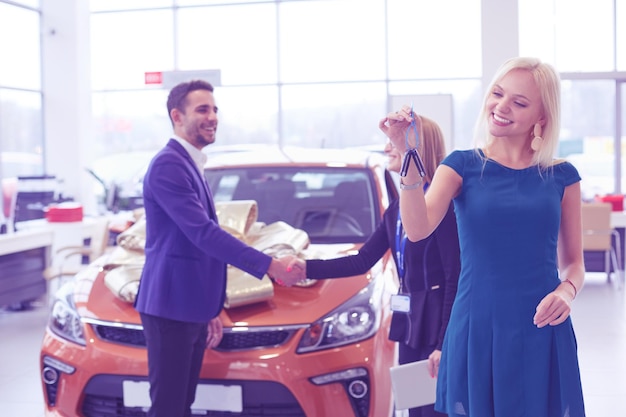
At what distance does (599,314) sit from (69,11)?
387 inches

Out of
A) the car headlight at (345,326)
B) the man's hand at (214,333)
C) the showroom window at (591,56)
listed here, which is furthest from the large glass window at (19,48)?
the car headlight at (345,326)

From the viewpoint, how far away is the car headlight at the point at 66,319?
124 inches

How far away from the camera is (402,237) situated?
258 centimetres

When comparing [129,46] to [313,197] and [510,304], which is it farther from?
[510,304]

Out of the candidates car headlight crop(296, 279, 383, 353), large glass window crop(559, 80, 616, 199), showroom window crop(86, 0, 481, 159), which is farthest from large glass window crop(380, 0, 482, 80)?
car headlight crop(296, 279, 383, 353)

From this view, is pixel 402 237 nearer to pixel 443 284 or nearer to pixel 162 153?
pixel 443 284

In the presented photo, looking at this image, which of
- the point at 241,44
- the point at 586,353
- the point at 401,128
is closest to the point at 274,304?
the point at 401,128

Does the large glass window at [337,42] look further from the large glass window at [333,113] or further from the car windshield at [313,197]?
the car windshield at [313,197]

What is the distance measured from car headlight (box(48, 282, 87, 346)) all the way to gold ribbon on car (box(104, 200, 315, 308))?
17 cm

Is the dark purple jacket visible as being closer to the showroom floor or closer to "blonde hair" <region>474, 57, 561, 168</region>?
"blonde hair" <region>474, 57, 561, 168</region>

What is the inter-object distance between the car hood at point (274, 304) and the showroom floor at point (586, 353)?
4.15 feet

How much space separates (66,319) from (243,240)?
2.46 ft

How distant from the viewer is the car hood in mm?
3029

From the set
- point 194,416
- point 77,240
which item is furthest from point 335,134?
point 194,416
